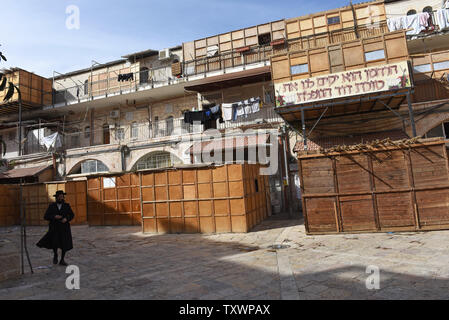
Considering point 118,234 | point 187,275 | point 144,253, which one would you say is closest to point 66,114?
point 118,234

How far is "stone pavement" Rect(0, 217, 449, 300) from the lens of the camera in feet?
14.4

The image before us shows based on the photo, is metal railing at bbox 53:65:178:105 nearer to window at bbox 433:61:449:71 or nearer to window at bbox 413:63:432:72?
window at bbox 413:63:432:72

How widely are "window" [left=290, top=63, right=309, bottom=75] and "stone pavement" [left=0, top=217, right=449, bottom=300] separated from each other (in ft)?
26.4

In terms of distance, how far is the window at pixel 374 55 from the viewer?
12.6 meters

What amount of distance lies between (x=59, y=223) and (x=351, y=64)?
1289 centimetres

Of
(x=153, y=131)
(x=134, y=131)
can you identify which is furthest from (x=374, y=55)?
(x=134, y=131)

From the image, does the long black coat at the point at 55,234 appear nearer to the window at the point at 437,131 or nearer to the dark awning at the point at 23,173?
the dark awning at the point at 23,173

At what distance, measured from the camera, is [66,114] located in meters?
24.7

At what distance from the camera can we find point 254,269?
5691 millimetres

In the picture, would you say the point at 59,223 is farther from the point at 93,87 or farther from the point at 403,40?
the point at 93,87

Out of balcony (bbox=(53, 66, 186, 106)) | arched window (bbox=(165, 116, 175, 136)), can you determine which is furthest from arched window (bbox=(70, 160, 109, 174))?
arched window (bbox=(165, 116, 175, 136))

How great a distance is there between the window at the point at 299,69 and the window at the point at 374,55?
8.52 feet

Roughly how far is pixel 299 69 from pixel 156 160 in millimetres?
11286

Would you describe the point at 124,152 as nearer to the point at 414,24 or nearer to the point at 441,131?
the point at 441,131
